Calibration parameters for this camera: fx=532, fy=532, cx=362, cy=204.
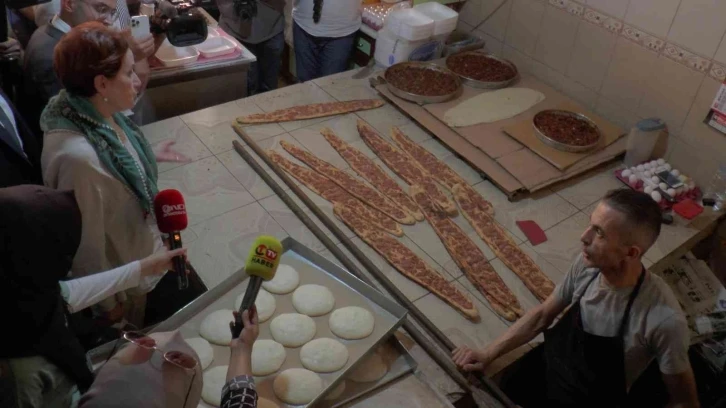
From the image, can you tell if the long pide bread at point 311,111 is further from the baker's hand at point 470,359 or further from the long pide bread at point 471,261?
the baker's hand at point 470,359

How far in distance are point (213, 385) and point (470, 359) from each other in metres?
1.01

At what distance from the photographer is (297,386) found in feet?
6.25

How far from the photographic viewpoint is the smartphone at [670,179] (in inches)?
122

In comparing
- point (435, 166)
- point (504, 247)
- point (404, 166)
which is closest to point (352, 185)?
point (404, 166)

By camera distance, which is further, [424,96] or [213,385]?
[424,96]

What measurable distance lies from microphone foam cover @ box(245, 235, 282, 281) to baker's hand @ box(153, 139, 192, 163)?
5.38 ft

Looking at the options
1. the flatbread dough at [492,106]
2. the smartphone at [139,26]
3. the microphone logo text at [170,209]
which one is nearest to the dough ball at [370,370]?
the microphone logo text at [170,209]

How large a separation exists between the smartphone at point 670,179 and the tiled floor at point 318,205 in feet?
0.89

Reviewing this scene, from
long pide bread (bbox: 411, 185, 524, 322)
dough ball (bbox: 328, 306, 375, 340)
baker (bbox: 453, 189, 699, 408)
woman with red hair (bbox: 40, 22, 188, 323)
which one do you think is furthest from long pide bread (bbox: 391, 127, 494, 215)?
woman with red hair (bbox: 40, 22, 188, 323)

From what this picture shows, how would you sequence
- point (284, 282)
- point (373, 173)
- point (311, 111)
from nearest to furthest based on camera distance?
point (284, 282) → point (373, 173) → point (311, 111)

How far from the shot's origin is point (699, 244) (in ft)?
10.4

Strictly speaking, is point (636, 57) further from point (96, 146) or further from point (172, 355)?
point (172, 355)

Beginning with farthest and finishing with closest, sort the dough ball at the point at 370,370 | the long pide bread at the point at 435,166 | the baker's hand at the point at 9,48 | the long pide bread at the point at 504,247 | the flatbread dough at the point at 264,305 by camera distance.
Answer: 1. the long pide bread at the point at 435,166
2. the baker's hand at the point at 9,48
3. the long pide bread at the point at 504,247
4. the flatbread dough at the point at 264,305
5. the dough ball at the point at 370,370

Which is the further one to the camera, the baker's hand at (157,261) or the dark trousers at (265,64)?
the dark trousers at (265,64)
